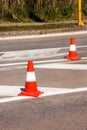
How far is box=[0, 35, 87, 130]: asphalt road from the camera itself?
6.41m

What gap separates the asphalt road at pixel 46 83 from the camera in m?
6.41

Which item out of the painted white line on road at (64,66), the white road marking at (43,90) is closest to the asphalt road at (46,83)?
the painted white line on road at (64,66)

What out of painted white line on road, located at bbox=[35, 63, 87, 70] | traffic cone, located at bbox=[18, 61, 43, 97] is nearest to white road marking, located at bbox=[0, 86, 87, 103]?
traffic cone, located at bbox=[18, 61, 43, 97]

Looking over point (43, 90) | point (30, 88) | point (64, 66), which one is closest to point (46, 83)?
point (43, 90)

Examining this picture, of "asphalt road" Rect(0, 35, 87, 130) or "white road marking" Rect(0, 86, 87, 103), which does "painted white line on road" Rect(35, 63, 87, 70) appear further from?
"white road marking" Rect(0, 86, 87, 103)

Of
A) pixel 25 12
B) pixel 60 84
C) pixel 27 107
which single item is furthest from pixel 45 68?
pixel 25 12

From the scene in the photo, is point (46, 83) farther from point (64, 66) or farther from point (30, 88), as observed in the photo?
point (64, 66)

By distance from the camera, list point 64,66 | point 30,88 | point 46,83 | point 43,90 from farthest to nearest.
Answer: point 64,66
point 46,83
point 43,90
point 30,88

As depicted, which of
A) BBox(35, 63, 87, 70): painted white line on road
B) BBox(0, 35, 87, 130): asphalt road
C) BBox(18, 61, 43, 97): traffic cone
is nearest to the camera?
BBox(0, 35, 87, 130): asphalt road

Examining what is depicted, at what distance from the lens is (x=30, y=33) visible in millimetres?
19109

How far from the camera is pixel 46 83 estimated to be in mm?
9031

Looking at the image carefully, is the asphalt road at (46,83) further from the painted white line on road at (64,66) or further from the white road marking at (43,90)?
the white road marking at (43,90)

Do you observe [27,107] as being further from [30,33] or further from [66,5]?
[66,5]

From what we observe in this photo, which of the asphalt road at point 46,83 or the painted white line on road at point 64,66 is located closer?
the asphalt road at point 46,83
